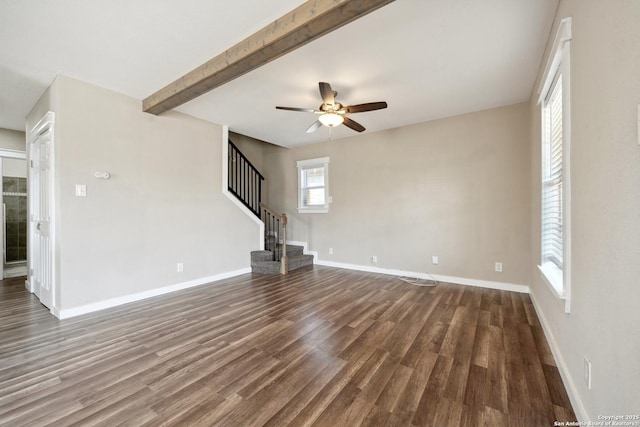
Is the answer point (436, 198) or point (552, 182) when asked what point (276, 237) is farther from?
point (552, 182)

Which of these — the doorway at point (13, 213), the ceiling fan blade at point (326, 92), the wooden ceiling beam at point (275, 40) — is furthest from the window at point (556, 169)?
the doorway at point (13, 213)

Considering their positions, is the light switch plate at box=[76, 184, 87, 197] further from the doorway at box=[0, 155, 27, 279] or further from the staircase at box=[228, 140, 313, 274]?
the doorway at box=[0, 155, 27, 279]

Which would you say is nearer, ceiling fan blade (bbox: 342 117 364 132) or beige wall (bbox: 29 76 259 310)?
beige wall (bbox: 29 76 259 310)

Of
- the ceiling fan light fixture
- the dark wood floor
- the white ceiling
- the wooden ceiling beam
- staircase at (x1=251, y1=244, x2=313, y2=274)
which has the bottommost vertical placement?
the dark wood floor

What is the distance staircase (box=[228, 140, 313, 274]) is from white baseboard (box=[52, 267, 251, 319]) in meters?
0.56

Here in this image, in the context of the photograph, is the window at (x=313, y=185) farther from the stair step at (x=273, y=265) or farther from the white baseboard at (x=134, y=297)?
the white baseboard at (x=134, y=297)

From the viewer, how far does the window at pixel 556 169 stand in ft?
5.57

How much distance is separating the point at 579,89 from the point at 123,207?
15.0 feet

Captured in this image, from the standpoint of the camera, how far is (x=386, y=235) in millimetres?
4848

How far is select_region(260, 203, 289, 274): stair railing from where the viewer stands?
16.1 feet

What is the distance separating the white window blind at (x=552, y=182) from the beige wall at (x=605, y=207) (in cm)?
77

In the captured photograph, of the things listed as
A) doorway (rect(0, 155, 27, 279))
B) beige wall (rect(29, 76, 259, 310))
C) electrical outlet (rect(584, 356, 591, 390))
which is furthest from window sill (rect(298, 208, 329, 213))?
doorway (rect(0, 155, 27, 279))

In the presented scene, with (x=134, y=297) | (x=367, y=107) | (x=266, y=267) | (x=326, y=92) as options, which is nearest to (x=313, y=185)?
(x=266, y=267)

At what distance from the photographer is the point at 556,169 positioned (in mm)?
2346
